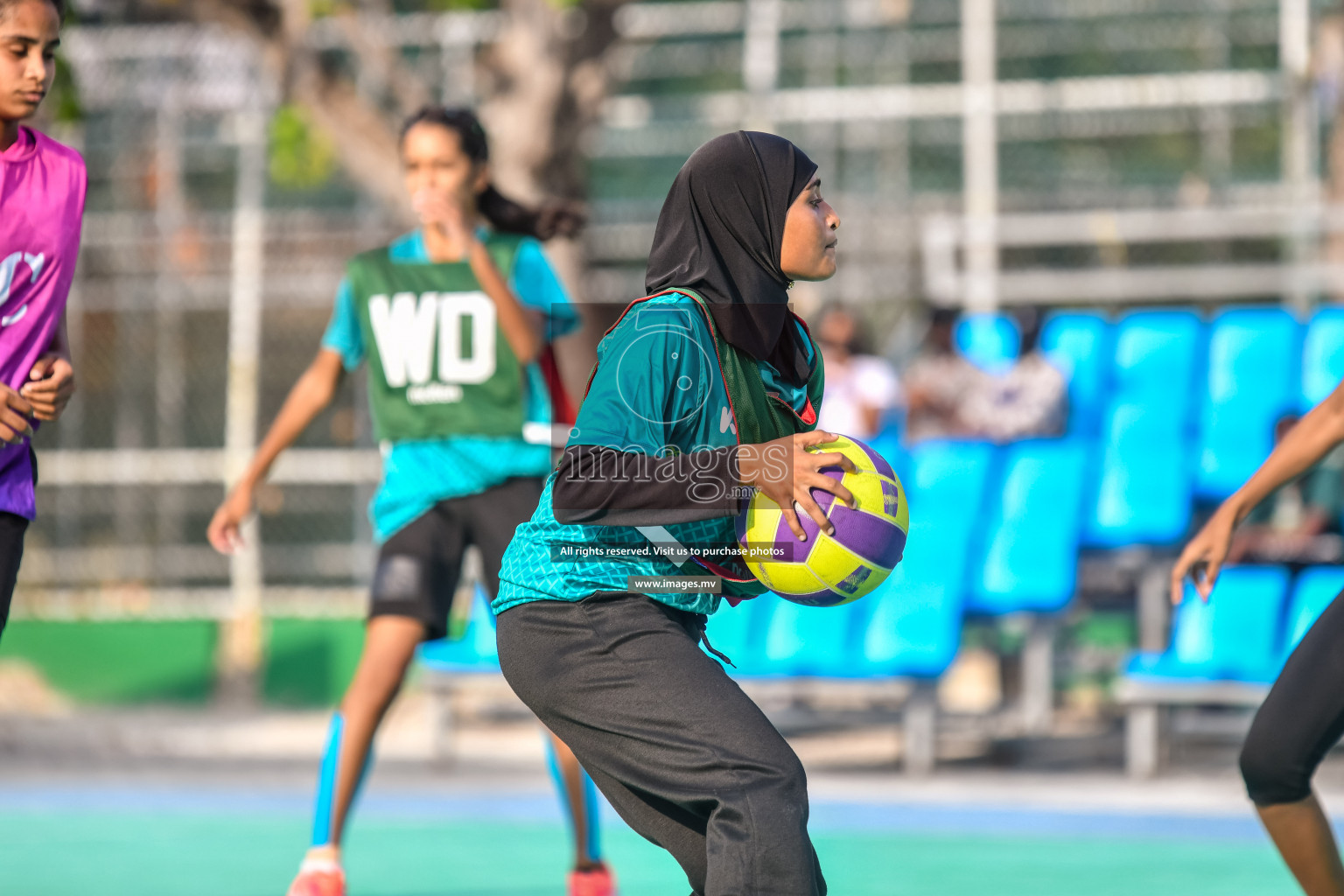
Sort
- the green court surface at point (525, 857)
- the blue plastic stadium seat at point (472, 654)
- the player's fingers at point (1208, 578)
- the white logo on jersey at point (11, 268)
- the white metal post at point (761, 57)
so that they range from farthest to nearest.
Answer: the white metal post at point (761, 57) < the blue plastic stadium seat at point (472, 654) < the green court surface at point (525, 857) < the player's fingers at point (1208, 578) < the white logo on jersey at point (11, 268)

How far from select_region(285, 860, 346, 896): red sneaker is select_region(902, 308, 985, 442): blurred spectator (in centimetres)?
567

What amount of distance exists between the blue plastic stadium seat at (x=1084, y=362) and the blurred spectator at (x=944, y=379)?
1.62ft

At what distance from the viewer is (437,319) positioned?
5.19 meters

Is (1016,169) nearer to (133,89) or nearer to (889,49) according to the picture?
(889,49)

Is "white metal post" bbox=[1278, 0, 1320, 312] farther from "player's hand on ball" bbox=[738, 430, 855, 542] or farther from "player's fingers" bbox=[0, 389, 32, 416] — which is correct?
"player's fingers" bbox=[0, 389, 32, 416]

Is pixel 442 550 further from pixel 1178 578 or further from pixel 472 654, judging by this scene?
pixel 472 654

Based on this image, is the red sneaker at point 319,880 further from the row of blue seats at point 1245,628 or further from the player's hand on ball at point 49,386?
the row of blue seats at point 1245,628

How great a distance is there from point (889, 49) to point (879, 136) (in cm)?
77

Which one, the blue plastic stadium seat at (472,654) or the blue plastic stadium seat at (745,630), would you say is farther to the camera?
the blue plastic stadium seat at (472,654)

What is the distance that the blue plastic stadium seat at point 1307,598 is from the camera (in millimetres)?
7621

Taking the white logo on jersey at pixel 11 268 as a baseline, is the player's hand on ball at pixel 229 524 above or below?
below

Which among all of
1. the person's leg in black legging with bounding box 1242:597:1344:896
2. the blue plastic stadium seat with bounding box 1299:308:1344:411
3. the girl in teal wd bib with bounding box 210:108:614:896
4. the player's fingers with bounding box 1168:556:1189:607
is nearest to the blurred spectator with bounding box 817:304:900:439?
the blue plastic stadium seat with bounding box 1299:308:1344:411

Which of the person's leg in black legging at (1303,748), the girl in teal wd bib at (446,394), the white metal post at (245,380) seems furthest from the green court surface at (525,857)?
the white metal post at (245,380)

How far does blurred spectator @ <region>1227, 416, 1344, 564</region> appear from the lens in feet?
27.2
